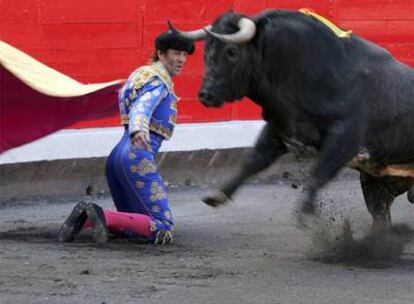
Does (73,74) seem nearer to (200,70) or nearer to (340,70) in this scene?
(200,70)

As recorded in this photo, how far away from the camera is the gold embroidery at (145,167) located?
21.8 feet

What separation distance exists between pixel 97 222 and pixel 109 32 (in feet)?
8.42

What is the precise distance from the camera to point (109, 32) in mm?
8711

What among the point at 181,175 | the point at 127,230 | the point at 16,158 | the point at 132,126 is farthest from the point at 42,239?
the point at 181,175

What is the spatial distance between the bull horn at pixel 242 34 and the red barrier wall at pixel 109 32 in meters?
2.48

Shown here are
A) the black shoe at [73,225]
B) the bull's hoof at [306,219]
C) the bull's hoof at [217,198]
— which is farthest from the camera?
the black shoe at [73,225]

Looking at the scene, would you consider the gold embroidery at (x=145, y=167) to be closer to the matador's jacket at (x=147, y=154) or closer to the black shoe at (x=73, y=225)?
the matador's jacket at (x=147, y=154)

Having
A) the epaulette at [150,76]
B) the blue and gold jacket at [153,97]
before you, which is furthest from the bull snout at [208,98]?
the epaulette at [150,76]

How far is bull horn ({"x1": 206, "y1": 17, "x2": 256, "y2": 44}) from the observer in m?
5.90

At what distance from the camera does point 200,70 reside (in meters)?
9.23

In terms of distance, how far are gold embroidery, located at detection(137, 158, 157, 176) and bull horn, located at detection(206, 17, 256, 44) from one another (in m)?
0.98

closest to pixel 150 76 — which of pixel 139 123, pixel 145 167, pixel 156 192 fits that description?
pixel 139 123

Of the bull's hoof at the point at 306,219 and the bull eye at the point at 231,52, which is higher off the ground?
the bull eye at the point at 231,52

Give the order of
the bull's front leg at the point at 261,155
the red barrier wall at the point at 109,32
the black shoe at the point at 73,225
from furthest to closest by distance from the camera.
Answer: the red barrier wall at the point at 109,32 → the black shoe at the point at 73,225 → the bull's front leg at the point at 261,155
